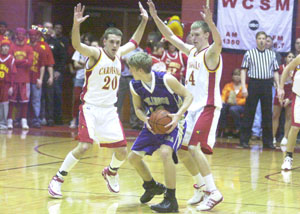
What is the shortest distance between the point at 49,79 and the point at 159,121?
8179 mm

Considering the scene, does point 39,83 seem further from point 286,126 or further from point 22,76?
point 286,126

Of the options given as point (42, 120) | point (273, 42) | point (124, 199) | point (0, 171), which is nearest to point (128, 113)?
point (42, 120)

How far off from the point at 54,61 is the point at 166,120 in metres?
8.70

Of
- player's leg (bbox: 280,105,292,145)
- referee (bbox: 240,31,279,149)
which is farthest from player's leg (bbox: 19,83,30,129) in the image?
player's leg (bbox: 280,105,292,145)

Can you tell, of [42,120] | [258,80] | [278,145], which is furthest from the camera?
[42,120]

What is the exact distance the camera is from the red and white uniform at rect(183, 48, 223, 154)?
19.8 feet

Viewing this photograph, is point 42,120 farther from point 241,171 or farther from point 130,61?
point 130,61

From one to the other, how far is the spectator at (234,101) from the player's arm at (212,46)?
6.61 m

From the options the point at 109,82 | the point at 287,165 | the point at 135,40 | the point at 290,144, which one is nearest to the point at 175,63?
the point at 290,144

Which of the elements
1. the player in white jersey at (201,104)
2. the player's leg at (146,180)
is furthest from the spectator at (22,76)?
the player's leg at (146,180)

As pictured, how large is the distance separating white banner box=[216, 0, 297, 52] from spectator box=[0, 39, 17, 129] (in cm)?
436

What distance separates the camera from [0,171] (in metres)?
7.63

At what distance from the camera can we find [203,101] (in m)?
6.15

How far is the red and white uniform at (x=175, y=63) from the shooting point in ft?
39.8
